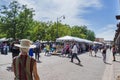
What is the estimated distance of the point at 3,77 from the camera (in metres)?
13.0

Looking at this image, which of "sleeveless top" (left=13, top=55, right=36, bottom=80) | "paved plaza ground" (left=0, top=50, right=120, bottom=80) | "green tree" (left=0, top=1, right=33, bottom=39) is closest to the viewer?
"sleeveless top" (left=13, top=55, right=36, bottom=80)

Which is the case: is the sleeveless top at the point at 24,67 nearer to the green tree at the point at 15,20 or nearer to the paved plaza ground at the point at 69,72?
the paved plaza ground at the point at 69,72

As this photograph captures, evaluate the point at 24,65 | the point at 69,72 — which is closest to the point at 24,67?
the point at 24,65

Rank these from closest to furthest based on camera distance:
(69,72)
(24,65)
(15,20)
Answer: (24,65), (69,72), (15,20)

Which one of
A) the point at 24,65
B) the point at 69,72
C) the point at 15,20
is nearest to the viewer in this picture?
the point at 24,65

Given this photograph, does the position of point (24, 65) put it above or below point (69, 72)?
above

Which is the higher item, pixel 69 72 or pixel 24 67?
pixel 24 67

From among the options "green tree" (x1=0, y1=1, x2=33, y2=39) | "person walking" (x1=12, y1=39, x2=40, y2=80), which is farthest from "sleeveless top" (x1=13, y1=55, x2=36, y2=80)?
"green tree" (x1=0, y1=1, x2=33, y2=39)

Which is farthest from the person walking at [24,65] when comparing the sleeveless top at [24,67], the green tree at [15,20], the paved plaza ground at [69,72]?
the green tree at [15,20]

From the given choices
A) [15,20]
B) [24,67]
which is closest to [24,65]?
[24,67]

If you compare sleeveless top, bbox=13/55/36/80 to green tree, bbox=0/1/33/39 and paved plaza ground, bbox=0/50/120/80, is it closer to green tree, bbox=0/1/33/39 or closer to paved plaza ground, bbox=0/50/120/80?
paved plaza ground, bbox=0/50/120/80

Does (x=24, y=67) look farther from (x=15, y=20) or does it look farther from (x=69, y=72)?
(x=15, y=20)

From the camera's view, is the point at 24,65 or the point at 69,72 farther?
the point at 69,72

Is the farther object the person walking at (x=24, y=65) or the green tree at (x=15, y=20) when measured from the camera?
the green tree at (x=15, y=20)
